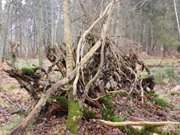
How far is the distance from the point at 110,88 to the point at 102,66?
1.04m

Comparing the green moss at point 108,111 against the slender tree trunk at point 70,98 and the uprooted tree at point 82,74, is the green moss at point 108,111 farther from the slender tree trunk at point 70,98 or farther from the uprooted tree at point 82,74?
the slender tree trunk at point 70,98

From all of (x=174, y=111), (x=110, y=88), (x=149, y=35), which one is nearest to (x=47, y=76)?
(x=110, y=88)

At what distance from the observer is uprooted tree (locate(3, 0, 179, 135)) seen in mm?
7809

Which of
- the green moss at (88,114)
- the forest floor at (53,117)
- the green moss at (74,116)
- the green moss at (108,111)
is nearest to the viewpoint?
the green moss at (74,116)

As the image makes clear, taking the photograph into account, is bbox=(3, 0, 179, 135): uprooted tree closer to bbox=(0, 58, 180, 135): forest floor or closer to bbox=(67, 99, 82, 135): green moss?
bbox=(67, 99, 82, 135): green moss

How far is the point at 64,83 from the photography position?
25.5ft

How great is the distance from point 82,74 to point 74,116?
85 centimetres

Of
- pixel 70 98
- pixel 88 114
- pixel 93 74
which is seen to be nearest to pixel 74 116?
pixel 70 98

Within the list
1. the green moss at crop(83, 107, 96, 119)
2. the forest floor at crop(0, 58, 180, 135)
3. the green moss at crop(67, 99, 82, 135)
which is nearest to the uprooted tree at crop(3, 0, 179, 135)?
the green moss at crop(67, 99, 82, 135)

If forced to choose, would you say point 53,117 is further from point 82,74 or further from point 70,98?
point 82,74

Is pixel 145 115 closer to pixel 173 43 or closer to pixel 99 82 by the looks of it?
pixel 99 82

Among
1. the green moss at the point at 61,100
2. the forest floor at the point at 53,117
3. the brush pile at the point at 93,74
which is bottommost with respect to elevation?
the forest floor at the point at 53,117

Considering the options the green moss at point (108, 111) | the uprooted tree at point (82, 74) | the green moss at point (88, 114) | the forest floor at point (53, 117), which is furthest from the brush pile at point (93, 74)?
the forest floor at point (53, 117)

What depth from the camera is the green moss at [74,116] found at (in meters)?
7.71
